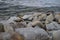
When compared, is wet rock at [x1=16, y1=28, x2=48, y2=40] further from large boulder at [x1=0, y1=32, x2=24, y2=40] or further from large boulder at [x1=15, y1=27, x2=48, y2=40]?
large boulder at [x1=0, y1=32, x2=24, y2=40]

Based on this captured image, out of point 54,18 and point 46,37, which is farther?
point 54,18

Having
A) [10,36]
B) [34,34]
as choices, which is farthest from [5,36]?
[34,34]

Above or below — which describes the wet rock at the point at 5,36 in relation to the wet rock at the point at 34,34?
above

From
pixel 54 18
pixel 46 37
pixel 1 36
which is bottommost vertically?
pixel 54 18

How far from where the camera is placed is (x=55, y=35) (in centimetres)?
388

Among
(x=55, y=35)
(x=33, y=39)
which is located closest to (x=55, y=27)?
(x=55, y=35)

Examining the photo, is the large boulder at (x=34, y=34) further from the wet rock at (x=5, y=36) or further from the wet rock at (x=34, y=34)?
the wet rock at (x=5, y=36)

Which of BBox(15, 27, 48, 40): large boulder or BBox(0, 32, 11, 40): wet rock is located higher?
BBox(0, 32, 11, 40): wet rock

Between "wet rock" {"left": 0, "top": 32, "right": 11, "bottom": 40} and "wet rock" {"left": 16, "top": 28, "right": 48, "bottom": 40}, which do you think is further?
"wet rock" {"left": 16, "top": 28, "right": 48, "bottom": 40}

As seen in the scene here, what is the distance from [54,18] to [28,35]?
2794 mm

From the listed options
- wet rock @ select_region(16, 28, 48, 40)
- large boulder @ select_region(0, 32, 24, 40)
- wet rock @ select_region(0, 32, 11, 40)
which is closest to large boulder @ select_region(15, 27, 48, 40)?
wet rock @ select_region(16, 28, 48, 40)

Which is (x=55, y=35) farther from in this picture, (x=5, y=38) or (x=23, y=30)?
(x=5, y=38)

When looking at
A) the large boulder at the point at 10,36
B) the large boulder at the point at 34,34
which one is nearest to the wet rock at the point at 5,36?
the large boulder at the point at 10,36

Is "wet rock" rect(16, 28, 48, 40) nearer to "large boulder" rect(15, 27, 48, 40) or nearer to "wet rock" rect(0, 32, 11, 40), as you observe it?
"large boulder" rect(15, 27, 48, 40)
